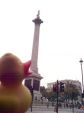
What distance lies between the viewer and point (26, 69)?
8344 millimetres

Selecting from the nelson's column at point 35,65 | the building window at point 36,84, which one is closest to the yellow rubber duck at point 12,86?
the nelson's column at point 35,65

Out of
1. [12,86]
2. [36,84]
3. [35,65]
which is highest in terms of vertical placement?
[35,65]

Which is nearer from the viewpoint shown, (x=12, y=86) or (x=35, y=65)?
(x=12, y=86)

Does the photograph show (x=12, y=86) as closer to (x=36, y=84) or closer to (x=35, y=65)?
(x=35, y=65)

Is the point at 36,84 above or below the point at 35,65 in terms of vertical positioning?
below

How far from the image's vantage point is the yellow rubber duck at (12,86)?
7.63 m

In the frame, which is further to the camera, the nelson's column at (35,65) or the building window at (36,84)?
the building window at (36,84)

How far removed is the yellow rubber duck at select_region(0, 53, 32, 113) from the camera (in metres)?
7.63

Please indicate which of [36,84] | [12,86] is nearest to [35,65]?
[36,84]

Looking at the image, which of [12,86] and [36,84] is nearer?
[12,86]

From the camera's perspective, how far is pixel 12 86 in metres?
7.96

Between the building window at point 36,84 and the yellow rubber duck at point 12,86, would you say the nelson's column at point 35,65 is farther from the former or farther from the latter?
the yellow rubber duck at point 12,86

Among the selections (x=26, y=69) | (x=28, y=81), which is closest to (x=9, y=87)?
(x=26, y=69)

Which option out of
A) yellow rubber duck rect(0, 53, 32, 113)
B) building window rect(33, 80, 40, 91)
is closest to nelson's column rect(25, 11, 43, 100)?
building window rect(33, 80, 40, 91)
